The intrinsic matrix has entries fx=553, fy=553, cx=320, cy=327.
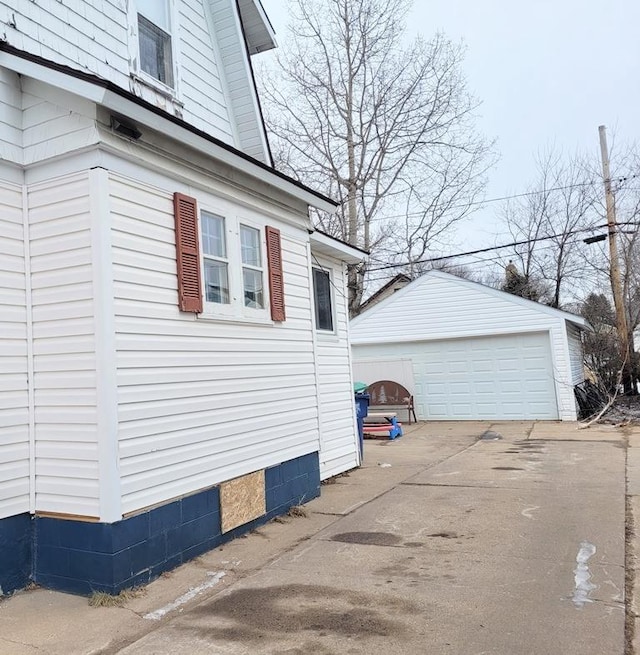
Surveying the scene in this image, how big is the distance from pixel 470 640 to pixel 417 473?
511cm

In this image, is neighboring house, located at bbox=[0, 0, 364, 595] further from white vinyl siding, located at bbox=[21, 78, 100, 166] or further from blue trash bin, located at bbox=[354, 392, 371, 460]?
blue trash bin, located at bbox=[354, 392, 371, 460]

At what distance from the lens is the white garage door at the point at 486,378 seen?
47.5 feet

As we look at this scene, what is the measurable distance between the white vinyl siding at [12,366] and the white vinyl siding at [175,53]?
145 cm

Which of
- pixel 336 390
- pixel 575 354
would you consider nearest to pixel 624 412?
pixel 575 354

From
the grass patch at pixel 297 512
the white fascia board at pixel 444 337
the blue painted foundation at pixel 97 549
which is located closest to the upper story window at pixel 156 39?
the blue painted foundation at pixel 97 549

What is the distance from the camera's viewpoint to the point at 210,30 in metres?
7.19

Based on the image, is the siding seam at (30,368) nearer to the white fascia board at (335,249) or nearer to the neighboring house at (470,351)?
the white fascia board at (335,249)

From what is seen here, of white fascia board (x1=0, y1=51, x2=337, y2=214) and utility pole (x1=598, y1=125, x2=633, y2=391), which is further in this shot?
utility pole (x1=598, y1=125, x2=633, y2=391)

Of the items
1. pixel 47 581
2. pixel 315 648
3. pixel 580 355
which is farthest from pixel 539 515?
pixel 580 355

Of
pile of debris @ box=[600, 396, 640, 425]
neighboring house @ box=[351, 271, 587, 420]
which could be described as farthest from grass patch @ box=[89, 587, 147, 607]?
pile of debris @ box=[600, 396, 640, 425]

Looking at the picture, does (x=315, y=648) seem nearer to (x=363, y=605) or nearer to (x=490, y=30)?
(x=363, y=605)

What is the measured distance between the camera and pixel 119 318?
13.6 feet

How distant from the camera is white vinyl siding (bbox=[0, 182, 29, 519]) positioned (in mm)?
4094

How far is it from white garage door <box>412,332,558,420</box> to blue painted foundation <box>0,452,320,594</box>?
1158cm
